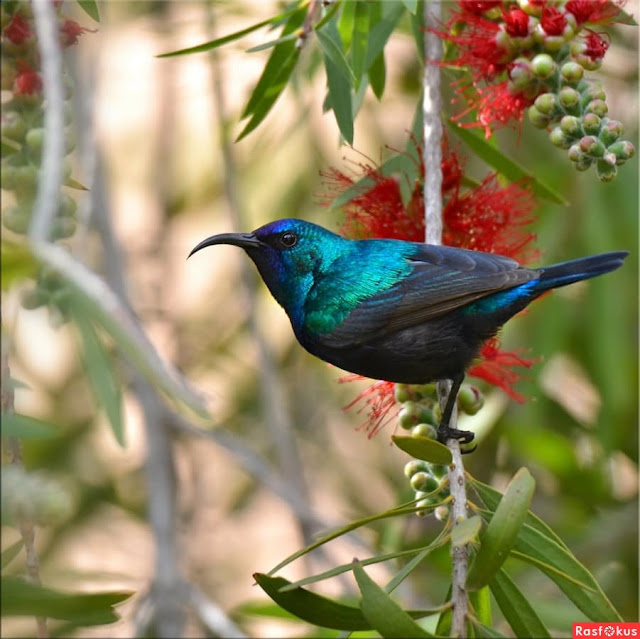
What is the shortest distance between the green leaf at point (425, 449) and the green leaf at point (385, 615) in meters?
0.27

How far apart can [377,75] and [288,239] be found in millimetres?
556

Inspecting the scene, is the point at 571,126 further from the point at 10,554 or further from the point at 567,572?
the point at 10,554

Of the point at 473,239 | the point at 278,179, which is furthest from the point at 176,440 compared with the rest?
the point at 473,239

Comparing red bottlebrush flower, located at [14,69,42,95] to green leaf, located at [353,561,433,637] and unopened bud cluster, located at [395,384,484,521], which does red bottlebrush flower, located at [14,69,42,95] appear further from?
green leaf, located at [353,561,433,637]

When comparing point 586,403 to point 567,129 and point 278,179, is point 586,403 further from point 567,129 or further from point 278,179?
point 567,129

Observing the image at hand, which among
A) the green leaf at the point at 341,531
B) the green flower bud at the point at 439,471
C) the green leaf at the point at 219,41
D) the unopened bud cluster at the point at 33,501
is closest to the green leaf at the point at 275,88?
the green leaf at the point at 219,41

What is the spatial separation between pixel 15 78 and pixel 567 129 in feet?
3.97

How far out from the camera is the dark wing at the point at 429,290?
107 inches

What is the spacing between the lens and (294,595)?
6.07ft

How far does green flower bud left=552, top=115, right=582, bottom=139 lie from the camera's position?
2182 mm

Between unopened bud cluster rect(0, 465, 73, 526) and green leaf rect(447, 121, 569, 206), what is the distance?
6.06 feet

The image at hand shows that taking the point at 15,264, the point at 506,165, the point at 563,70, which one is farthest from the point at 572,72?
the point at 15,264

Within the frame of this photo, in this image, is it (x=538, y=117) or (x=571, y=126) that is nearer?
(x=571, y=126)

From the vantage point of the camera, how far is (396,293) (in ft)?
9.28
